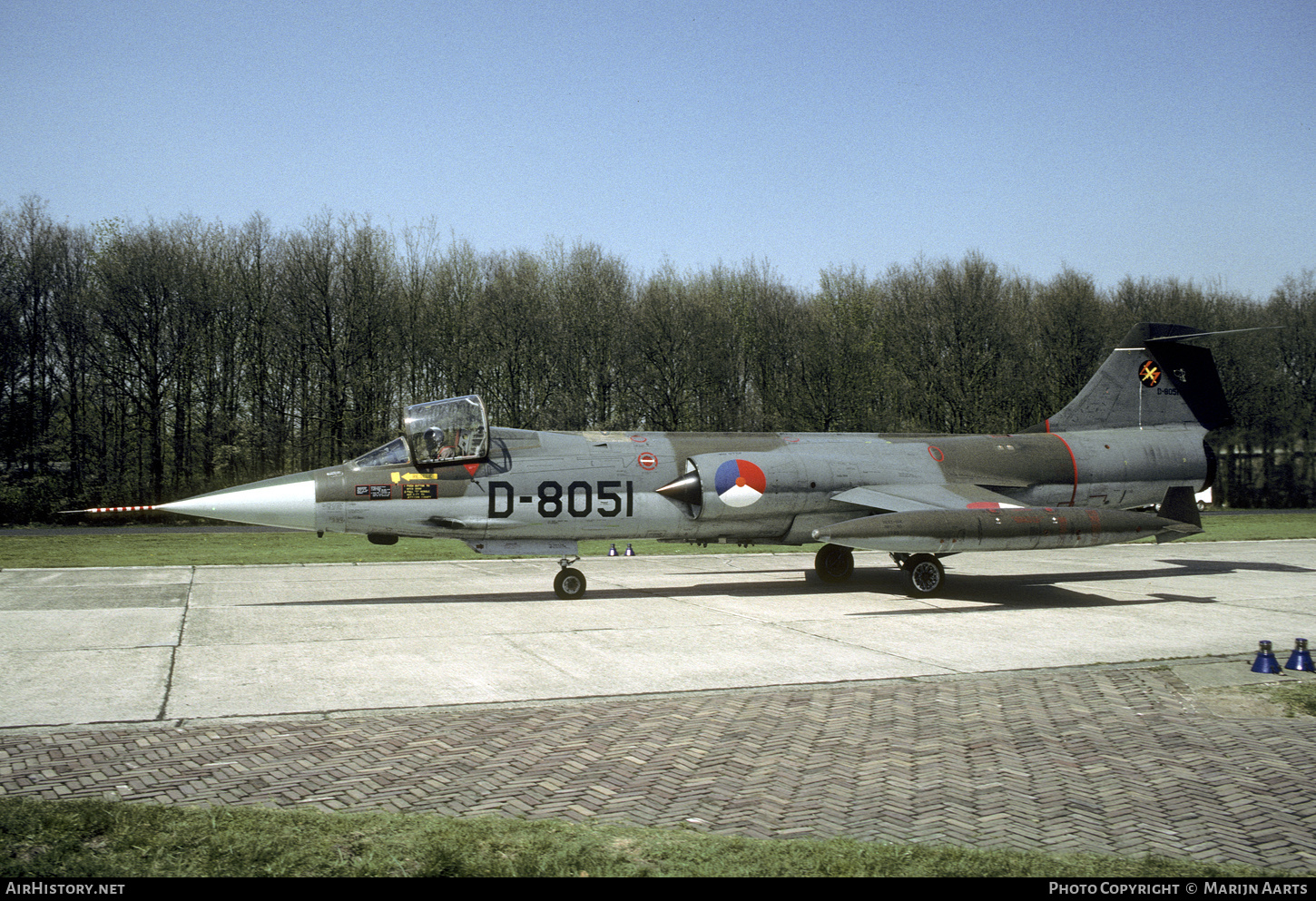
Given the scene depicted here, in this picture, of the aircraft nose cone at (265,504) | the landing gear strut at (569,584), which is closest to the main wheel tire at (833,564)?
the landing gear strut at (569,584)

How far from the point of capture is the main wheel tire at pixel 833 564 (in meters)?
17.1

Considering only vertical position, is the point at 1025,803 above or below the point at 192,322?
below

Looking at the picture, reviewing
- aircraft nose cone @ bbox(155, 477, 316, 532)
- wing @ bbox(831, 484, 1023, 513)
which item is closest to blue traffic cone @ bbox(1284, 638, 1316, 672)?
wing @ bbox(831, 484, 1023, 513)

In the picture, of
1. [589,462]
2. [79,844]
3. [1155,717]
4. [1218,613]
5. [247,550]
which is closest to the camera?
[79,844]

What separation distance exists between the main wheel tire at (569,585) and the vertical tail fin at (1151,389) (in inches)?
401

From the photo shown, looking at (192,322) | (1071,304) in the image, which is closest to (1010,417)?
(1071,304)

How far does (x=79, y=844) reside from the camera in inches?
183

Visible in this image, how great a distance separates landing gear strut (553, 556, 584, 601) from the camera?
48.5ft

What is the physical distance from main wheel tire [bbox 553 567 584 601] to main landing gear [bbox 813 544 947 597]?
4165 mm

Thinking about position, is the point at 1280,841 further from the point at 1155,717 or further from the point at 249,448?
the point at 249,448

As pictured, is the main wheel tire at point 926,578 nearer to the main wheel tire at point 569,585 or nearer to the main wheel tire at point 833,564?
the main wheel tire at point 833,564

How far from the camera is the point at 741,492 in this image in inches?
598

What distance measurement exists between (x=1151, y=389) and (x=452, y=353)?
30014mm

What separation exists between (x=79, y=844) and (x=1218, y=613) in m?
14.4
